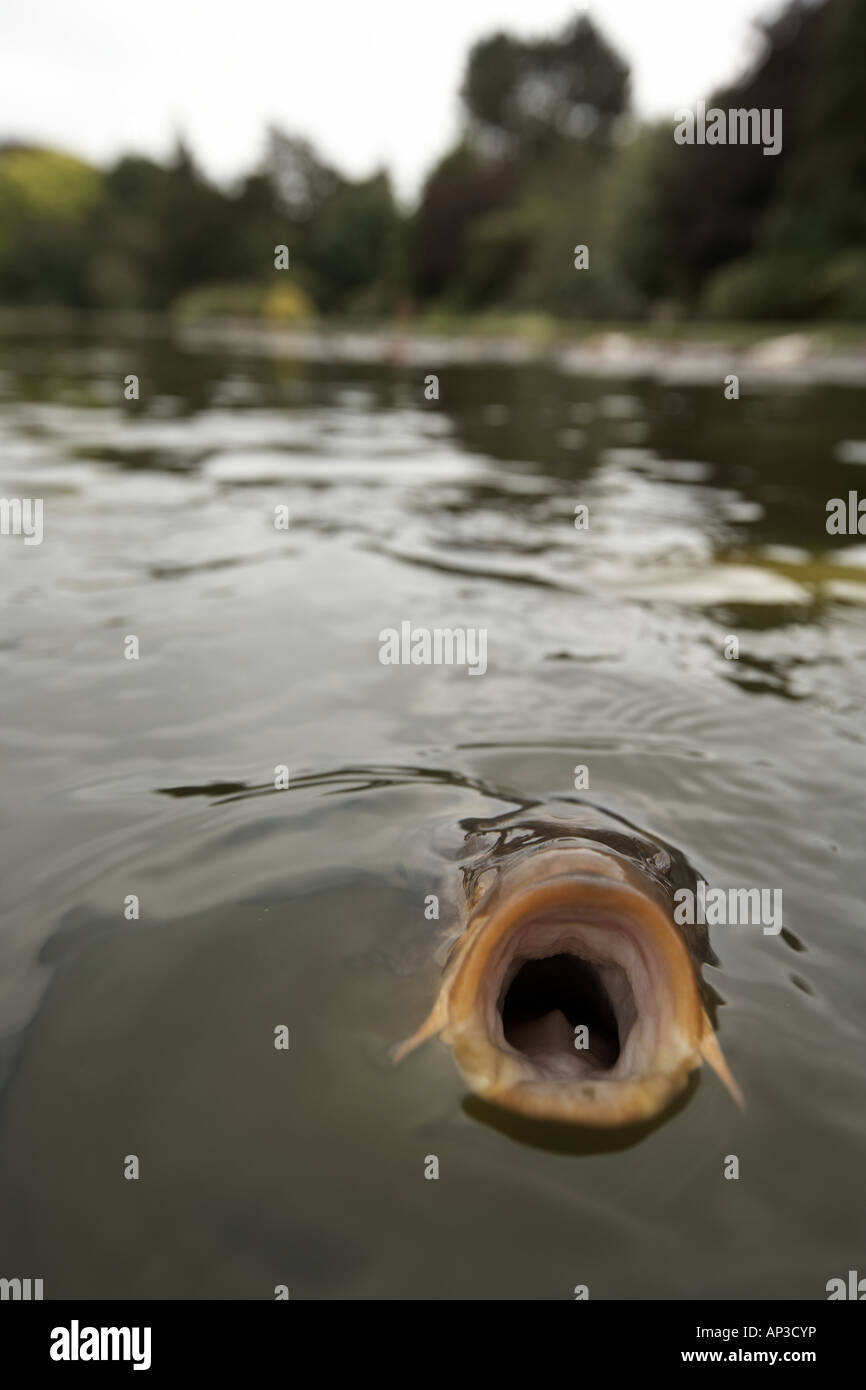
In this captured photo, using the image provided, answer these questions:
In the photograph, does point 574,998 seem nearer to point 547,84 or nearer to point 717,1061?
point 717,1061

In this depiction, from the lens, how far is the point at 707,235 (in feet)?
113

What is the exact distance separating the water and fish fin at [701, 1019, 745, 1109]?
0.17 feet

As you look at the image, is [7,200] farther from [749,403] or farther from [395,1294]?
[395,1294]

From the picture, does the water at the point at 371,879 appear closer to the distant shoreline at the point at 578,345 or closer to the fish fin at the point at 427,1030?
the fish fin at the point at 427,1030

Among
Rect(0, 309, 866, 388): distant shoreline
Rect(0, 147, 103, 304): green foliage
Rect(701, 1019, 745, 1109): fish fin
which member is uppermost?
Rect(0, 147, 103, 304): green foliage

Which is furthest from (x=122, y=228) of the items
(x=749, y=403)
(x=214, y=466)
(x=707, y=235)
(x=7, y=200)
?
(x=214, y=466)

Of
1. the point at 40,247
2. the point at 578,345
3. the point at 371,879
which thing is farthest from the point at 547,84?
the point at 371,879

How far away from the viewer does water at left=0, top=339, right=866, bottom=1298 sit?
2000mm

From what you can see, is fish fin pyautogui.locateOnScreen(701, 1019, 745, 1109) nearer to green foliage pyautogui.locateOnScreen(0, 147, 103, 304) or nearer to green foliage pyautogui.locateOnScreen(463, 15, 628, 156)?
green foliage pyautogui.locateOnScreen(463, 15, 628, 156)

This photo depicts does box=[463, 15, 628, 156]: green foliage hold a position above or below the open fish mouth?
above

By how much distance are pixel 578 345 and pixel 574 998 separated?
33.8 m

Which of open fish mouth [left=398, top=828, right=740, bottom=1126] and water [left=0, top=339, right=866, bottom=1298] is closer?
water [left=0, top=339, right=866, bottom=1298]

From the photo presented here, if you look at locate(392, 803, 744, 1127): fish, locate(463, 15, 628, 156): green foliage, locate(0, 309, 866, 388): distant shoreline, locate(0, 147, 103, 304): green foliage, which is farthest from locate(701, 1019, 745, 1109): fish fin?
locate(0, 147, 103, 304): green foliage

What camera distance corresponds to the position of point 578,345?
110ft
